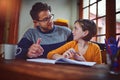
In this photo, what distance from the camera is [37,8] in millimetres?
989

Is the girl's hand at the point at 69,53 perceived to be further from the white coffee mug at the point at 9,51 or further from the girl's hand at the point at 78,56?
the white coffee mug at the point at 9,51

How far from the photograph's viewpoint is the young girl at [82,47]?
0.86 metres

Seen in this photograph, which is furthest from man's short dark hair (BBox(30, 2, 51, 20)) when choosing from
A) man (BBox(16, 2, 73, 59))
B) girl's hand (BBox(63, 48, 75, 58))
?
girl's hand (BBox(63, 48, 75, 58))

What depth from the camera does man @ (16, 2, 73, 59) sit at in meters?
0.94

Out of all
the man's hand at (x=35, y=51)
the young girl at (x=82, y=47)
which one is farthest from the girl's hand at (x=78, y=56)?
the man's hand at (x=35, y=51)

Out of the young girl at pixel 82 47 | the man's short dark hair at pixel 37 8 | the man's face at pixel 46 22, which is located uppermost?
the man's short dark hair at pixel 37 8

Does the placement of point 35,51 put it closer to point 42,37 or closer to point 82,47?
point 42,37

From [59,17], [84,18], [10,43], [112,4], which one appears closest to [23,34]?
[10,43]

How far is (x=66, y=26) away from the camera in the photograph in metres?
0.95

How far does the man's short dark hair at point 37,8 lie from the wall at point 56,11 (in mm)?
23

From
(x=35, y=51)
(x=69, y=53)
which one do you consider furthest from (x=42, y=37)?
(x=69, y=53)

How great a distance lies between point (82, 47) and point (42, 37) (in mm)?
258

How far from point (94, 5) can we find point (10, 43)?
1.90ft

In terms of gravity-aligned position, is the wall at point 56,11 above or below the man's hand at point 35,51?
above
